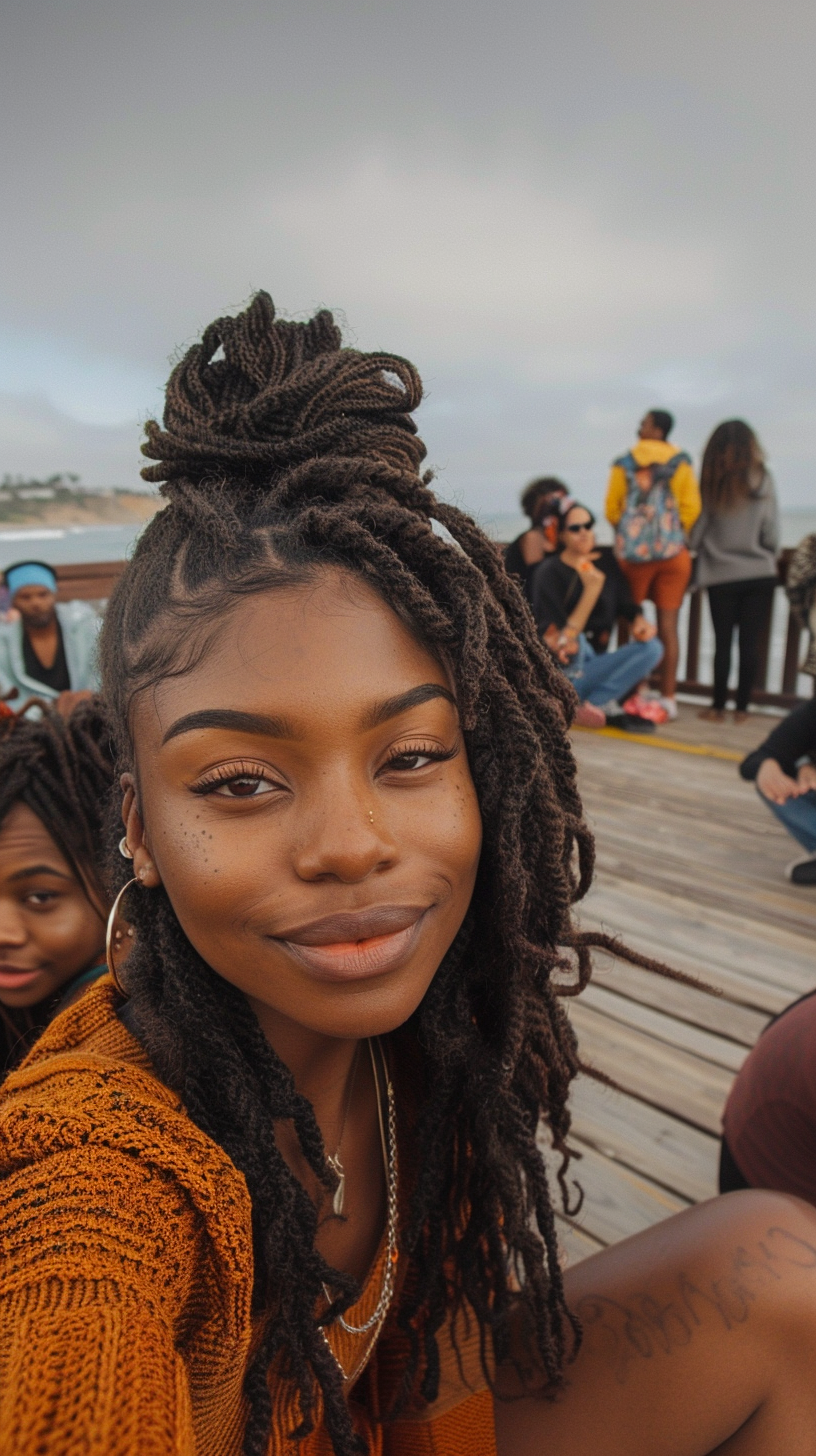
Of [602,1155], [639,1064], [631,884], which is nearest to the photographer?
[602,1155]

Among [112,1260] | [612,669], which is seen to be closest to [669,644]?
[612,669]

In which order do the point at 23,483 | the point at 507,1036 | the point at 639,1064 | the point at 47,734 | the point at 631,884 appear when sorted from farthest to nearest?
the point at 23,483, the point at 631,884, the point at 639,1064, the point at 47,734, the point at 507,1036

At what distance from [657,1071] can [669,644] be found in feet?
14.0

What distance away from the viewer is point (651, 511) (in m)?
5.86

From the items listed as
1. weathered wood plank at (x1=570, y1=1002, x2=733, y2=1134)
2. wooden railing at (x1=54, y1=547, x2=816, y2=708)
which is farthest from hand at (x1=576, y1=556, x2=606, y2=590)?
weathered wood plank at (x1=570, y1=1002, x2=733, y2=1134)

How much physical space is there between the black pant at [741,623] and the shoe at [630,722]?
640 millimetres

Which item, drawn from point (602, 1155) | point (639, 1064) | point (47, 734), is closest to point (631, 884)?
point (639, 1064)

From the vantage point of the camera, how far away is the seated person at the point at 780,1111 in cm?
141

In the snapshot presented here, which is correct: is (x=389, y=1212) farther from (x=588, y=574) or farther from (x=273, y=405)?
(x=588, y=574)

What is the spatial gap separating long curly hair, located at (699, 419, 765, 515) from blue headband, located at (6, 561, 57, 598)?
159 inches

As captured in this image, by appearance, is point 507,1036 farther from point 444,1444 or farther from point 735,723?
point 735,723

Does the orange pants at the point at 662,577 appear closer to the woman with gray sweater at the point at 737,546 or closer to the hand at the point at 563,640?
the woman with gray sweater at the point at 737,546

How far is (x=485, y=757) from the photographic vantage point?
1062 millimetres

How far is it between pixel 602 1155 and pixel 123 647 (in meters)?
1.67
